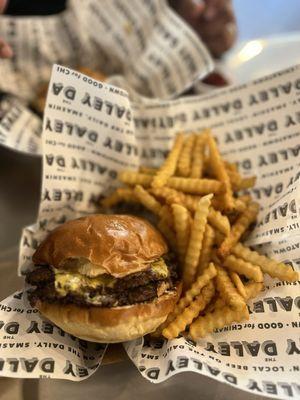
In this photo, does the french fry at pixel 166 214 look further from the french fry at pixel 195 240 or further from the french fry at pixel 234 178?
the french fry at pixel 234 178

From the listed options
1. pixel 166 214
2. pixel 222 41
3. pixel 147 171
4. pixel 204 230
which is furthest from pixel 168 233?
pixel 222 41

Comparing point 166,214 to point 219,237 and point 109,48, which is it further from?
point 109,48

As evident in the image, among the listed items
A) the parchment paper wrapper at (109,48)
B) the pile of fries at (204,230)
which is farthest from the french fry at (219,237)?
the parchment paper wrapper at (109,48)

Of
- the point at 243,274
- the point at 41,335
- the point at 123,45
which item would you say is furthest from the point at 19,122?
the point at 243,274

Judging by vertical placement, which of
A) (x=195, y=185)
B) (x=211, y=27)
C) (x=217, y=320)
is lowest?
(x=217, y=320)

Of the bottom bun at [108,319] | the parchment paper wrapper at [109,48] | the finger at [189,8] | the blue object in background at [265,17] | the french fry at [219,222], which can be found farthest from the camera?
the blue object in background at [265,17]

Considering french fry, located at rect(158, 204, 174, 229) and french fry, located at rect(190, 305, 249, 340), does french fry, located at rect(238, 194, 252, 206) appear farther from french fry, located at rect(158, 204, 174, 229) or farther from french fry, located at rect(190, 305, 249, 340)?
french fry, located at rect(190, 305, 249, 340)

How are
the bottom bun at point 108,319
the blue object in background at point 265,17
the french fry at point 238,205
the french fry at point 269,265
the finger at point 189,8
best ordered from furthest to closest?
the blue object in background at point 265,17, the finger at point 189,8, the french fry at point 238,205, the french fry at point 269,265, the bottom bun at point 108,319

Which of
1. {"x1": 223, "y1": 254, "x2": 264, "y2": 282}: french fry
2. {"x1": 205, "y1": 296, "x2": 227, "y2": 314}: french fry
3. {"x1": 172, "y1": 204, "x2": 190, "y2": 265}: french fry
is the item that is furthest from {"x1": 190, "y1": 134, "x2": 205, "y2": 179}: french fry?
{"x1": 205, "y1": 296, "x2": 227, "y2": 314}: french fry
